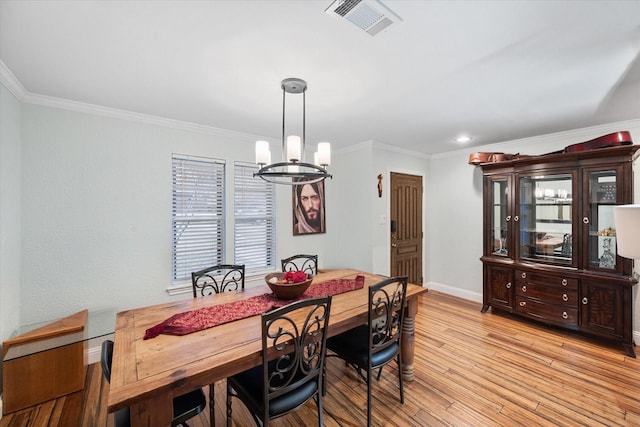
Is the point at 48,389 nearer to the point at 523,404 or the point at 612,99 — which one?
the point at 523,404

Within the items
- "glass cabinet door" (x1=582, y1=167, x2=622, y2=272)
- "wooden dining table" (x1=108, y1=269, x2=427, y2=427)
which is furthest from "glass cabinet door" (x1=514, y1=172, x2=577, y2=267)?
"wooden dining table" (x1=108, y1=269, x2=427, y2=427)

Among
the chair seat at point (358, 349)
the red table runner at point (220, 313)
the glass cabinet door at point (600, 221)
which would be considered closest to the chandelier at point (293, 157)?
the red table runner at point (220, 313)

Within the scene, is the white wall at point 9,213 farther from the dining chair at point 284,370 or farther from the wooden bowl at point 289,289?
the wooden bowl at point 289,289

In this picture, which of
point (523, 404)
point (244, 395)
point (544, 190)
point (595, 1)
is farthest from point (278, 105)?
point (544, 190)

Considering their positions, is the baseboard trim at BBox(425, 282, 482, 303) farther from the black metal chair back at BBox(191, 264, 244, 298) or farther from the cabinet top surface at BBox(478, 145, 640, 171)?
the black metal chair back at BBox(191, 264, 244, 298)

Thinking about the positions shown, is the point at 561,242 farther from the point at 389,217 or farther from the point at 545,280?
the point at 389,217

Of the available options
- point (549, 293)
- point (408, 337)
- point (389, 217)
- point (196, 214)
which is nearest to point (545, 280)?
Result: point (549, 293)

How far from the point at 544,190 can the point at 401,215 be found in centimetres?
186

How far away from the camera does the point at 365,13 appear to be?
4.72 ft

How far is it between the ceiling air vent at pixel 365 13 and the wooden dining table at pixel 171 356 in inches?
70.0

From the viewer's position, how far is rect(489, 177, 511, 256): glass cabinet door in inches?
153

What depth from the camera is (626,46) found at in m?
1.71

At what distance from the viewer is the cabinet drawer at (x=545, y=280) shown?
3240mm

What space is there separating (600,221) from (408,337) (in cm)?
265
